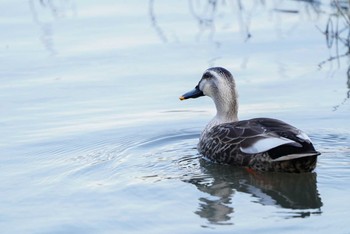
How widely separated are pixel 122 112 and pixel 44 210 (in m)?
3.00

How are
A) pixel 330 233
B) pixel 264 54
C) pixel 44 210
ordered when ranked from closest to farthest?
pixel 330 233, pixel 44 210, pixel 264 54

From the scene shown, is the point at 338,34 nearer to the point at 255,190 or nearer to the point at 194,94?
the point at 194,94

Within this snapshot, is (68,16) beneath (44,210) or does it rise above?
above

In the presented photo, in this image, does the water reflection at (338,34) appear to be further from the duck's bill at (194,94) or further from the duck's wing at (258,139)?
Answer: the duck's wing at (258,139)

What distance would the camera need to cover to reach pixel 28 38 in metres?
13.7

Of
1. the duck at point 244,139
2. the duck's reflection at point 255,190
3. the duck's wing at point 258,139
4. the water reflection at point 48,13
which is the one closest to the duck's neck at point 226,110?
the duck at point 244,139

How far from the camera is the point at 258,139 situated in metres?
9.48

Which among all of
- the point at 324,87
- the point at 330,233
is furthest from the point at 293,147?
the point at 324,87

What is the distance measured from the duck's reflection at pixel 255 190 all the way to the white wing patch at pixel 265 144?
0.19m

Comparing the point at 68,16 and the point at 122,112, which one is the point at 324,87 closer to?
the point at 122,112

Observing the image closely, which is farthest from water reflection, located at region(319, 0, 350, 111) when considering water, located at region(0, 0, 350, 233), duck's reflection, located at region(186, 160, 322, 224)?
duck's reflection, located at region(186, 160, 322, 224)

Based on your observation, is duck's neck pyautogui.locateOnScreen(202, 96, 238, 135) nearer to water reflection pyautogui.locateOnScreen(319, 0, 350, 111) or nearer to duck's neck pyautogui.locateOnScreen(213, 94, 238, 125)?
duck's neck pyautogui.locateOnScreen(213, 94, 238, 125)

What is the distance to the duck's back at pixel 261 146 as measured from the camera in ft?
29.9

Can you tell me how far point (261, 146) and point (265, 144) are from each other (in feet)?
0.24
